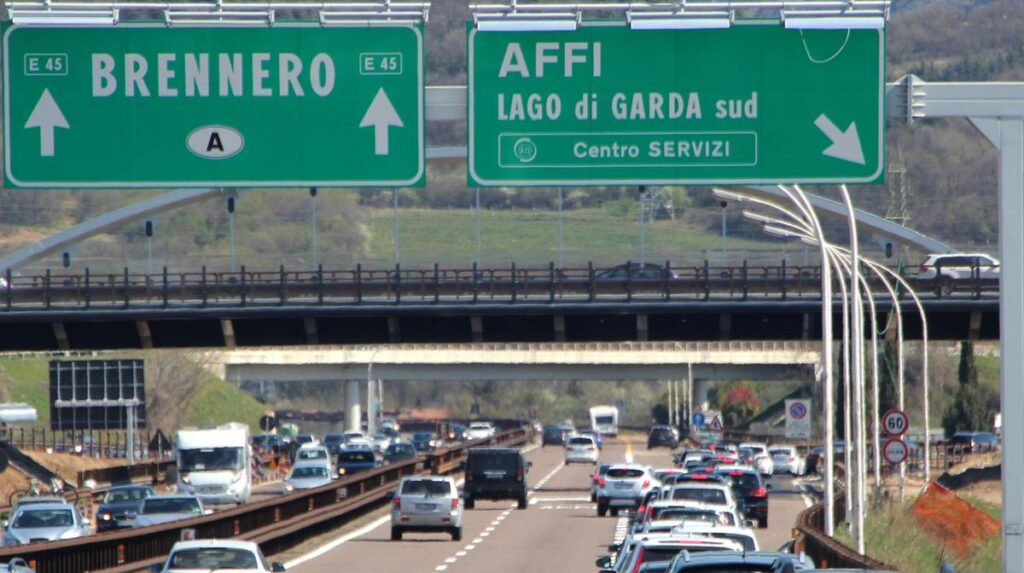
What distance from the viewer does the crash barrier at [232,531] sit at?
24.7 m

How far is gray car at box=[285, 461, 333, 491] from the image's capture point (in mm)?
57169

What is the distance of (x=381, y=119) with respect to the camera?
17.4 meters

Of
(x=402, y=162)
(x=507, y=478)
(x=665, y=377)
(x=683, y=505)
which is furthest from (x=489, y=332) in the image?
(x=665, y=377)

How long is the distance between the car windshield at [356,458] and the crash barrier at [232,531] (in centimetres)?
987

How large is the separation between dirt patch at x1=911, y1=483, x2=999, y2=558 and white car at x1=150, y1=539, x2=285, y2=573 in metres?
21.0

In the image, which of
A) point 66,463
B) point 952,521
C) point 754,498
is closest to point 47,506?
point 754,498

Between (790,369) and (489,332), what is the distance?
Answer: 181 feet

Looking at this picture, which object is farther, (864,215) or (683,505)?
(864,215)

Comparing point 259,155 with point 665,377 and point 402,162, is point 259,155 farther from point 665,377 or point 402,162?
point 665,377

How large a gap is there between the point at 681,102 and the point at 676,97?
72 mm

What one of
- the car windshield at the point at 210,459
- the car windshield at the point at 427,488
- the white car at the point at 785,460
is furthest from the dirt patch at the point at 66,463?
the car windshield at the point at 427,488

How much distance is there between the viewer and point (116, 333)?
6431 cm

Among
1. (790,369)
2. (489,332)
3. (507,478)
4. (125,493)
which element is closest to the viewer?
(125,493)

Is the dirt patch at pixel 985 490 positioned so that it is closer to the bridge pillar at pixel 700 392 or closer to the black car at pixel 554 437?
the black car at pixel 554 437
